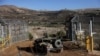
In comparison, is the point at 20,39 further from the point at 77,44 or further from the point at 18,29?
the point at 77,44

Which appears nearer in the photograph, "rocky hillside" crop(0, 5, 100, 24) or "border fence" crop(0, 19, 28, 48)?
"border fence" crop(0, 19, 28, 48)

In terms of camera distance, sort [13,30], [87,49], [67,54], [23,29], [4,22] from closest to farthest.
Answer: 1. [67,54]
2. [87,49]
3. [4,22]
4. [13,30]
5. [23,29]

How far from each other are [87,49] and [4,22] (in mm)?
10275

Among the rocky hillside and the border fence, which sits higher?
the border fence

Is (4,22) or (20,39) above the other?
(4,22)

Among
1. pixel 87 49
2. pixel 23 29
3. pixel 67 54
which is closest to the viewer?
pixel 67 54

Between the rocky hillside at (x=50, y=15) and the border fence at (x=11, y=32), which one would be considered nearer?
the border fence at (x=11, y=32)

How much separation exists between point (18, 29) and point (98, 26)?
9275 mm

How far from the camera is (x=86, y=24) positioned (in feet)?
115

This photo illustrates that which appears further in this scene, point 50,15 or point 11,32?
point 50,15

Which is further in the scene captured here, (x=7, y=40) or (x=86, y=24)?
(x=86, y=24)

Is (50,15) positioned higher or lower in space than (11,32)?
lower

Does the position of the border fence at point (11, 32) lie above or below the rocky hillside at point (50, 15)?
above

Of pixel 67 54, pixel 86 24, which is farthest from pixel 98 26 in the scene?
pixel 67 54
